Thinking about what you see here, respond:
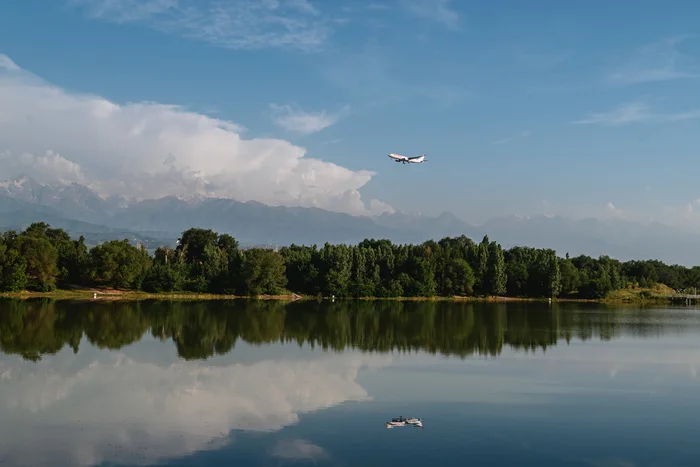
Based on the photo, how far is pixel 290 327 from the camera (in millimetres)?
39281

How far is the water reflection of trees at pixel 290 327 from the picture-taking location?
30.6 metres

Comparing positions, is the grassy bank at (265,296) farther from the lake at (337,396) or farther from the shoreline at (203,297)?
the lake at (337,396)

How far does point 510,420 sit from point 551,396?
391cm

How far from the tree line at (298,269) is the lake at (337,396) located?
26894mm

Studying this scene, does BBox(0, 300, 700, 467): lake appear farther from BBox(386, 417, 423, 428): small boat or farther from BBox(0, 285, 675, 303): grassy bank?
BBox(0, 285, 675, 303): grassy bank

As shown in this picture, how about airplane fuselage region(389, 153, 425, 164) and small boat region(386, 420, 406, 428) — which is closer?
small boat region(386, 420, 406, 428)

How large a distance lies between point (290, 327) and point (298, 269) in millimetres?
36631

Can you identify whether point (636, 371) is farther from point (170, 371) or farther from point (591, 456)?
point (170, 371)

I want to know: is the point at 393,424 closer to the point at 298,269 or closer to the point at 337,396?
the point at 337,396

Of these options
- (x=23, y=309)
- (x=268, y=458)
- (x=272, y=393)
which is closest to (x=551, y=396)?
(x=272, y=393)

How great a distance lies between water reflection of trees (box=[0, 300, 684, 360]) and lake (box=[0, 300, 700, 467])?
0.30 meters

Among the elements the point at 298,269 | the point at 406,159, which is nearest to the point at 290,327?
the point at 406,159

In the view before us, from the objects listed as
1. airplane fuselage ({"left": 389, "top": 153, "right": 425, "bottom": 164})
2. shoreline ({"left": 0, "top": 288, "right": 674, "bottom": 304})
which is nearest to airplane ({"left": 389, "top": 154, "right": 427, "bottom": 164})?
airplane fuselage ({"left": 389, "top": 153, "right": 425, "bottom": 164})

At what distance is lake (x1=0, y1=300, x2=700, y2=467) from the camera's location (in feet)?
44.9
